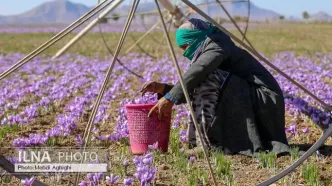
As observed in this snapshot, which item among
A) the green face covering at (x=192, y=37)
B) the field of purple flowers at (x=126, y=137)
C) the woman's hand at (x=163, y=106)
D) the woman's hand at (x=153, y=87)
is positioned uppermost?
the green face covering at (x=192, y=37)

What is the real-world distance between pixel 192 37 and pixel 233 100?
1.89ft

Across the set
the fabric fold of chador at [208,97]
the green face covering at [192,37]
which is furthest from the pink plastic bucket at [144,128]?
the green face covering at [192,37]

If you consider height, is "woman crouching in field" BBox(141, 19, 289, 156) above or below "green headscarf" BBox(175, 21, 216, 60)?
below

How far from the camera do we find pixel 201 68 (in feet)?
12.2

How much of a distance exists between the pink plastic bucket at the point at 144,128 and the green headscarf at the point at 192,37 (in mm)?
536

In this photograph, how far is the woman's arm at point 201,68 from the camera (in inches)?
143

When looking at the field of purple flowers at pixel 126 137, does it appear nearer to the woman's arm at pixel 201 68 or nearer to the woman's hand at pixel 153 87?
the woman's hand at pixel 153 87

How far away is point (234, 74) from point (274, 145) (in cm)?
63

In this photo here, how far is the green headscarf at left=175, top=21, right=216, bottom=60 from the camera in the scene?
13.2 feet

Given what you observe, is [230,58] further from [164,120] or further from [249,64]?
[164,120]

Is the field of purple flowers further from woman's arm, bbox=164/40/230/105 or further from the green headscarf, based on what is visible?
the green headscarf

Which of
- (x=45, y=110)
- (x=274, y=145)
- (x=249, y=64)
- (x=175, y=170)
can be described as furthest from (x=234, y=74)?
(x=45, y=110)

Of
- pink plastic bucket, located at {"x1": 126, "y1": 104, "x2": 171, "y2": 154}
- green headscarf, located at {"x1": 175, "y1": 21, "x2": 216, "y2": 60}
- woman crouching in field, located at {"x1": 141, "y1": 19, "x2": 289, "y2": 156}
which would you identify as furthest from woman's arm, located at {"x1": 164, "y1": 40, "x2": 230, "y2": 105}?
pink plastic bucket, located at {"x1": 126, "y1": 104, "x2": 171, "y2": 154}

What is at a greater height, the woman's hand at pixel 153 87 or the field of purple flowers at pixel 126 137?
the woman's hand at pixel 153 87
